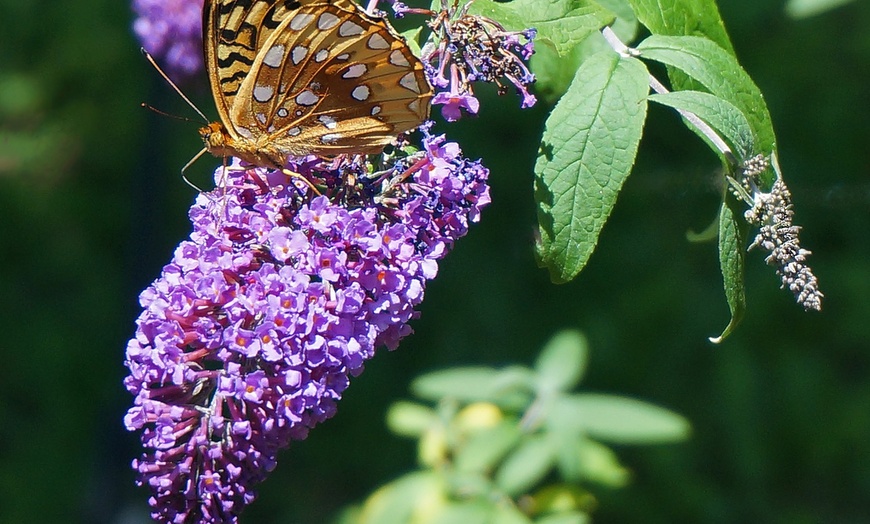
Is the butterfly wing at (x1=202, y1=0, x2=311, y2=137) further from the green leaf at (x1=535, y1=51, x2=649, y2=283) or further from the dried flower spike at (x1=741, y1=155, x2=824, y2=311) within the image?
the dried flower spike at (x1=741, y1=155, x2=824, y2=311)

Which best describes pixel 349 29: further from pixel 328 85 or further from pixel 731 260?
pixel 731 260

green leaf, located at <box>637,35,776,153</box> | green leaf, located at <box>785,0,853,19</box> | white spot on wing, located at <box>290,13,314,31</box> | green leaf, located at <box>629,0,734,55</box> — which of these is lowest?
white spot on wing, located at <box>290,13,314,31</box>

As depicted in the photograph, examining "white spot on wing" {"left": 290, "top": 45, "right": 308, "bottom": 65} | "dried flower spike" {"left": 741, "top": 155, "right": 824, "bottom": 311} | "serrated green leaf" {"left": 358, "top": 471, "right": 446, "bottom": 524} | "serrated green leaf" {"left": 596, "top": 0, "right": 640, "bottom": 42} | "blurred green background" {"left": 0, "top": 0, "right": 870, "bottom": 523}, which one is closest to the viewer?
"dried flower spike" {"left": 741, "top": 155, "right": 824, "bottom": 311}

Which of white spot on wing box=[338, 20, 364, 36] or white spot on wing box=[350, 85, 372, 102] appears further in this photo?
white spot on wing box=[350, 85, 372, 102]

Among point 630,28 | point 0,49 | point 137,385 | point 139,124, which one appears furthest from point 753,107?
point 0,49

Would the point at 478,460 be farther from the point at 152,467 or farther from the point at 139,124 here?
the point at 139,124

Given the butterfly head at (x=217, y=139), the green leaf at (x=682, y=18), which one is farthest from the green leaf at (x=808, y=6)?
the butterfly head at (x=217, y=139)

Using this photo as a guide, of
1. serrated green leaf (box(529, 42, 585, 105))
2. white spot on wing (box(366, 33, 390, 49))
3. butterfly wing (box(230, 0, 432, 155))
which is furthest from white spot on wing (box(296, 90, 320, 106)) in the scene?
serrated green leaf (box(529, 42, 585, 105))

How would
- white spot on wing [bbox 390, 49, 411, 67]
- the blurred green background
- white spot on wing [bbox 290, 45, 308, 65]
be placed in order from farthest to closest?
the blurred green background, white spot on wing [bbox 290, 45, 308, 65], white spot on wing [bbox 390, 49, 411, 67]
